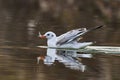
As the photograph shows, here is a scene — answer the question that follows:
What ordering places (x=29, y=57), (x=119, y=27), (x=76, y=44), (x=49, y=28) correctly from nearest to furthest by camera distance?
1. (x=29, y=57)
2. (x=76, y=44)
3. (x=49, y=28)
4. (x=119, y=27)

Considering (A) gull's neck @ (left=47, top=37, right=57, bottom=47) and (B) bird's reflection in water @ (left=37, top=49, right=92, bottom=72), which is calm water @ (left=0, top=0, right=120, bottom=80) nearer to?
(B) bird's reflection in water @ (left=37, top=49, right=92, bottom=72)

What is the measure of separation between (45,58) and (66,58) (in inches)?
16.8

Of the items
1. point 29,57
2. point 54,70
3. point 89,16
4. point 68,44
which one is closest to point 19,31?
point 68,44

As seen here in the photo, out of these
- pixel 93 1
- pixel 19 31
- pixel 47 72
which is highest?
pixel 93 1

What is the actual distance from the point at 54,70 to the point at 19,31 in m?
5.27

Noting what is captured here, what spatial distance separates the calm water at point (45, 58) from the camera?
1067 cm

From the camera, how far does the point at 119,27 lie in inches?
747

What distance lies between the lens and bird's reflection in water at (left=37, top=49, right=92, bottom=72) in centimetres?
1162

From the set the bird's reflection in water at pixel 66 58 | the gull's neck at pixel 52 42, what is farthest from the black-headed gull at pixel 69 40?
the bird's reflection in water at pixel 66 58

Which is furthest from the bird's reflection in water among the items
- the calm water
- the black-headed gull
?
the black-headed gull

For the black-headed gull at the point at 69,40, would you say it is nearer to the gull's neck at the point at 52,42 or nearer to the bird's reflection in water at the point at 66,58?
the gull's neck at the point at 52,42

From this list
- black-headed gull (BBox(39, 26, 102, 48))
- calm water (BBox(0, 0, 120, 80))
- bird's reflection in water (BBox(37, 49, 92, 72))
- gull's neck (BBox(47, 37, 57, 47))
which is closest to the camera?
calm water (BBox(0, 0, 120, 80))

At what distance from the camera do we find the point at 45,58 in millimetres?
12250

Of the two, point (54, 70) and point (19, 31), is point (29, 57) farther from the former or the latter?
point (19, 31)
